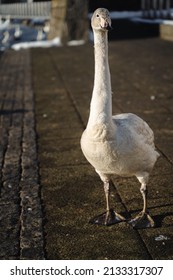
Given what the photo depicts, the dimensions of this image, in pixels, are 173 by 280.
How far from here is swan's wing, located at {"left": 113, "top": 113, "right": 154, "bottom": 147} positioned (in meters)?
4.41

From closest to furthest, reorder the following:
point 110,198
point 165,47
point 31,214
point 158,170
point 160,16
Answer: point 31,214 → point 110,198 → point 158,170 → point 165,47 → point 160,16

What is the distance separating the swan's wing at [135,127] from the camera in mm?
4413

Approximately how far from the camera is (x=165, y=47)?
19547 mm

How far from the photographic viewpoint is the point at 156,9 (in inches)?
1125

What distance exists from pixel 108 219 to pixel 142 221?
0.36 meters

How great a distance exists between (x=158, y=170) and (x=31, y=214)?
77.3 inches

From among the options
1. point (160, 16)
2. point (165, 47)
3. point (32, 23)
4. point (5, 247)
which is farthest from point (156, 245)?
point (32, 23)

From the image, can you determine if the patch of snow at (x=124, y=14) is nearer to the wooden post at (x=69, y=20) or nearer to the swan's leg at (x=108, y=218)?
the wooden post at (x=69, y=20)

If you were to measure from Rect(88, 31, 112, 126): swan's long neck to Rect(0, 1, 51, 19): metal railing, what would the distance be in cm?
2904

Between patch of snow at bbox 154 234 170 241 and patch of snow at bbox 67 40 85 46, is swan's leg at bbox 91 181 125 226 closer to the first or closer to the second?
patch of snow at bbox 154 234 170 241

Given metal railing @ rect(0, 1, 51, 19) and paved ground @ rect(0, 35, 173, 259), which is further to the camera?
metal railing @ rect(0, 1, 51, 19)

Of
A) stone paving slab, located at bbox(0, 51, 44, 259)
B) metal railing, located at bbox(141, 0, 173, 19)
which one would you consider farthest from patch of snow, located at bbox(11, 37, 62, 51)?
stone paving slab, located at bbox(0, 51, 44, 259)

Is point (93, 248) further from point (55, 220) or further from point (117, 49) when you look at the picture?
point (117, 49)

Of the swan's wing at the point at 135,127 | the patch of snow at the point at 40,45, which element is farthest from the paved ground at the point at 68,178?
the patch of snow at the point at 40,45
